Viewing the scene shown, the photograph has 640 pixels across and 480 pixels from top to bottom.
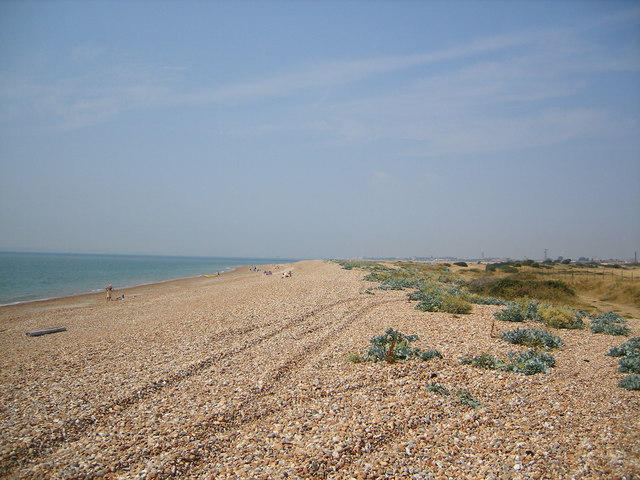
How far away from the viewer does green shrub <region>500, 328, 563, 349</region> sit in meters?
10.3

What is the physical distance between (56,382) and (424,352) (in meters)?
8.54

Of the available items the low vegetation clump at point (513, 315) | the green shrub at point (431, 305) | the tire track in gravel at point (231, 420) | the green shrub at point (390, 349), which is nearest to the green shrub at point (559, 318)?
the low vegetation clump at point (513, 315)

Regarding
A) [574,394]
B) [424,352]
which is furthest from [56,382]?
[574,394]

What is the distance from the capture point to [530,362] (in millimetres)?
8250

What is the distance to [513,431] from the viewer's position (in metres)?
5.63

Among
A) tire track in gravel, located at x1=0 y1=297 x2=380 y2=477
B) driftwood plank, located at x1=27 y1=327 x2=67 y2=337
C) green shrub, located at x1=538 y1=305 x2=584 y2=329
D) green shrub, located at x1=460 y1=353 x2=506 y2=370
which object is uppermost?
green shrub, located at x1=538 y1=305 x2=584 y2=329

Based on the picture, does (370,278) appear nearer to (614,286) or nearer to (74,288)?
(614,286)

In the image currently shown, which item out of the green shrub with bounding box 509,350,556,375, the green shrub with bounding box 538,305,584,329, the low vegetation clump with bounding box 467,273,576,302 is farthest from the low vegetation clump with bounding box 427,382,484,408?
the low vegetation clump with bounding box 467,273,576,302

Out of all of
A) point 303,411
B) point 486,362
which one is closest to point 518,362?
point 486,362

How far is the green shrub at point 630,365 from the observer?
8.05 meters

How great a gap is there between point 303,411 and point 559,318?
10.9m

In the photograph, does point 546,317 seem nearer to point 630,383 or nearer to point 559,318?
point 559,318

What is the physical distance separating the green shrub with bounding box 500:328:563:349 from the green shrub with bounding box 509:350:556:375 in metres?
1.02

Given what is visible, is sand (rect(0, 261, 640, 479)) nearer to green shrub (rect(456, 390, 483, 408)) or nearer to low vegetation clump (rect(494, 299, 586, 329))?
green shrub (rect(456, 390, 483, 408))
